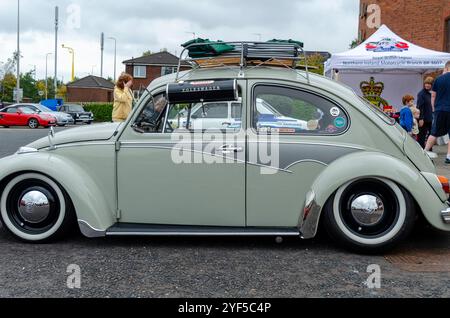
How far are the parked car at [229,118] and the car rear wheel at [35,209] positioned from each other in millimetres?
1257

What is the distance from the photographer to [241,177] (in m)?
4.16

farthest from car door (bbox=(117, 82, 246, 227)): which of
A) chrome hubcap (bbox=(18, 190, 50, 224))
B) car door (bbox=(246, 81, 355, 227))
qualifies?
chrome hubcap (bbox=(18, 190, 50, 224))

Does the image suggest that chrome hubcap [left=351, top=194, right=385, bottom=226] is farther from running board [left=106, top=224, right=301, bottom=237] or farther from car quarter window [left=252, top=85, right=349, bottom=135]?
car quarter window [left=252, top=85, right=349, bottom=135]

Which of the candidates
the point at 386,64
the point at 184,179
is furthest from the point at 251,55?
the point at 386,64

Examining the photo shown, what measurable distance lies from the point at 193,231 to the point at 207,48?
172cm

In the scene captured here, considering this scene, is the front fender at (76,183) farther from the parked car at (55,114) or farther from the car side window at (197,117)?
the parked car at (55,114)

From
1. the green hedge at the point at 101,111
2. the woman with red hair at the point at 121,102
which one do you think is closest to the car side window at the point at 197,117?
the woman with red hair at the point at 121,102

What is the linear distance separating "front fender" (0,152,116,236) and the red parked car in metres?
24.1

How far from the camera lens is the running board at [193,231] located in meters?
4.10

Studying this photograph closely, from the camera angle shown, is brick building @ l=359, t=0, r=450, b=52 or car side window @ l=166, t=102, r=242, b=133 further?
brick building @ l=359, t=0, r=450, b=52

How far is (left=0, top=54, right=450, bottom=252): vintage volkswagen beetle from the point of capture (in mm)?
4078

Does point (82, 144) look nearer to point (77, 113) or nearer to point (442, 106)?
point (442, 106)

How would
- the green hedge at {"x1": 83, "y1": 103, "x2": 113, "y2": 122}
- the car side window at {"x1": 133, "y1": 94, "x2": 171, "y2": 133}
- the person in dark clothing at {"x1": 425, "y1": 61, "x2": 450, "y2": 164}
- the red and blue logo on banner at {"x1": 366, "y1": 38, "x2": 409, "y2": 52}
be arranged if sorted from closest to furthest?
the car side window at {"x1": 133, "y1": 94, "x2": 171, "y2": 133}
the person in dark clothing at {"x1": 425, "y1": 61, "x2": 450, "y2": 164}
the red and blue logo on banner at {"x1": 366, "y1": 38, "x2": 409, "y2": 52}
the green hedge at {"x1": 83, "y1": 103, "x2": 113, "y2": 122}

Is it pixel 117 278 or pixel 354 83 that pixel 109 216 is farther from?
pixel 354 83
